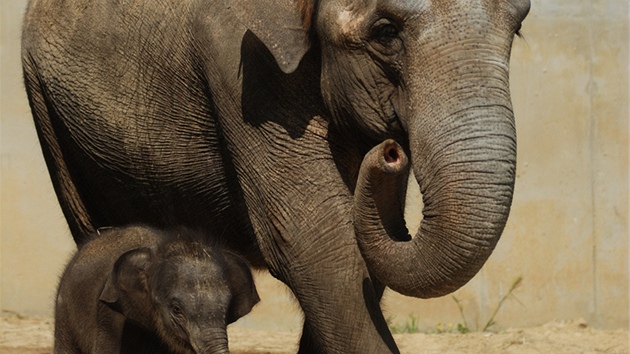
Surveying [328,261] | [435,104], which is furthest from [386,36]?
[328,261]

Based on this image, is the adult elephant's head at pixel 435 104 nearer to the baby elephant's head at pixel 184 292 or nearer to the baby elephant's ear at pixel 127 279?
the baby elephant's head at pixel 184 292

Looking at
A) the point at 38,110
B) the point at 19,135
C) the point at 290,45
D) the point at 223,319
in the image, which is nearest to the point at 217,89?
the point at 290,45

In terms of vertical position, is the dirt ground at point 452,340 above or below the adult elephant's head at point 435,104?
below

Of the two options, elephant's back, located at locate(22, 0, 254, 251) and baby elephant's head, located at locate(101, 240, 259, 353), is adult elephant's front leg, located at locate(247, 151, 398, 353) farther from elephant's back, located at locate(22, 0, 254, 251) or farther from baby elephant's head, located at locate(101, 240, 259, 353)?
elephant's back, located at locate(22, 0, 254, 251)

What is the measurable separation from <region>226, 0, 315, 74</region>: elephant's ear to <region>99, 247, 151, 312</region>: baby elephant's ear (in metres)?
0.84

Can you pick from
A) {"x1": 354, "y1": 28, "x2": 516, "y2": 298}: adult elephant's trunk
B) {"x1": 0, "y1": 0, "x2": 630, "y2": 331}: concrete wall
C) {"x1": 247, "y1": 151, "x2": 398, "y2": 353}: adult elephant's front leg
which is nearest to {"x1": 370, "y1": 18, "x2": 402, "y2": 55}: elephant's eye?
{"x1": 354, "y1": 28, "x2": 516, "y2": 298}: adult elephant's trunk

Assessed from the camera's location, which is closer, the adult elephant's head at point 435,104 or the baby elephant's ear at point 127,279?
the adult elephant's head at point 435,104

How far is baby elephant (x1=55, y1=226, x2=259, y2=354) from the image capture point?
5719mm

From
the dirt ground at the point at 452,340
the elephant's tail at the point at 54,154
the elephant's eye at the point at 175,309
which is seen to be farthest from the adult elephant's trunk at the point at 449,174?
the dirt ground at the point at 452,340

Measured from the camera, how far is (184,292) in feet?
18.9

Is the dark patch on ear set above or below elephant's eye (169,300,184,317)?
above

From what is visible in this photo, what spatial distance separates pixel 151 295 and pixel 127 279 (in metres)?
0.11

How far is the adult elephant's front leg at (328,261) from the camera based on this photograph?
237 inches

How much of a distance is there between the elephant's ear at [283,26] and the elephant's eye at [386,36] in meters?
0.32
